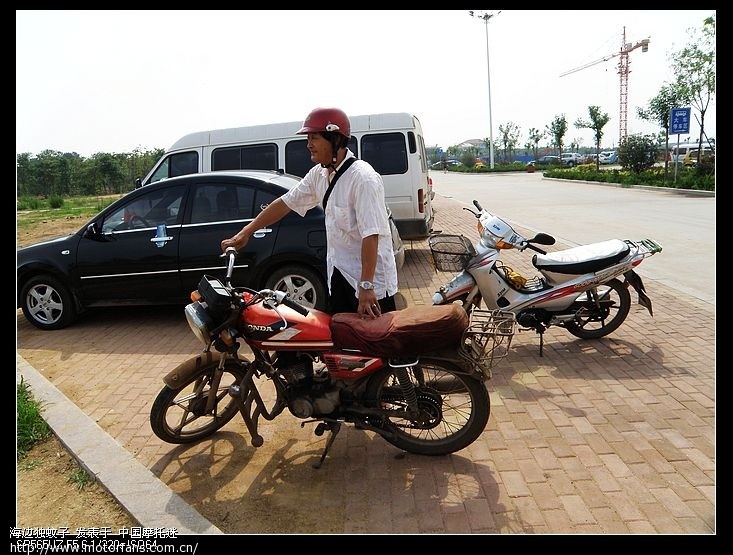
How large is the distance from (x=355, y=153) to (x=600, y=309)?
5192 millimetres

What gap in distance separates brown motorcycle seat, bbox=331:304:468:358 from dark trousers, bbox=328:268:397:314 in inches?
9.1

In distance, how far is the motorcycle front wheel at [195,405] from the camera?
3.58 metres

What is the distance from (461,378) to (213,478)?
1590 millimetres

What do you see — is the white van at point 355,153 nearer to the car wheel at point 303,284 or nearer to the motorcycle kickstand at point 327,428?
the car wheel at point 303,284

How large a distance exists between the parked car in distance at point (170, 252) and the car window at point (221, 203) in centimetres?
1

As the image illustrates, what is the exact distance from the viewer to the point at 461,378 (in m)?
3.39

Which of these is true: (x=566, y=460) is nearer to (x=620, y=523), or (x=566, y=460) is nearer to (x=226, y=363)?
(x=620, y=523)

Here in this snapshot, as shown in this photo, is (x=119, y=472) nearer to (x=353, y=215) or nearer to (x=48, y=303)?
(x=353, y=215)

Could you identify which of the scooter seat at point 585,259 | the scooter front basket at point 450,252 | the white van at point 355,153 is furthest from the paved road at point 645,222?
the scooter front basket at point 450,252

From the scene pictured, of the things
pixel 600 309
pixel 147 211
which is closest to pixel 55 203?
pixel 147 211

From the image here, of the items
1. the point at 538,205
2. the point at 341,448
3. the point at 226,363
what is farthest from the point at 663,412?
the point at 538,205

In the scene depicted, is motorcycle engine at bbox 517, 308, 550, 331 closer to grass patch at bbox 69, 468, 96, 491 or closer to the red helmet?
the red helmet

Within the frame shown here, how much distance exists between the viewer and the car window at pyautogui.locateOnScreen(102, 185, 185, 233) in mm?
6344

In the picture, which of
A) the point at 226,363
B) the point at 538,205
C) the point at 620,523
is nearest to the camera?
the point at 620,523
